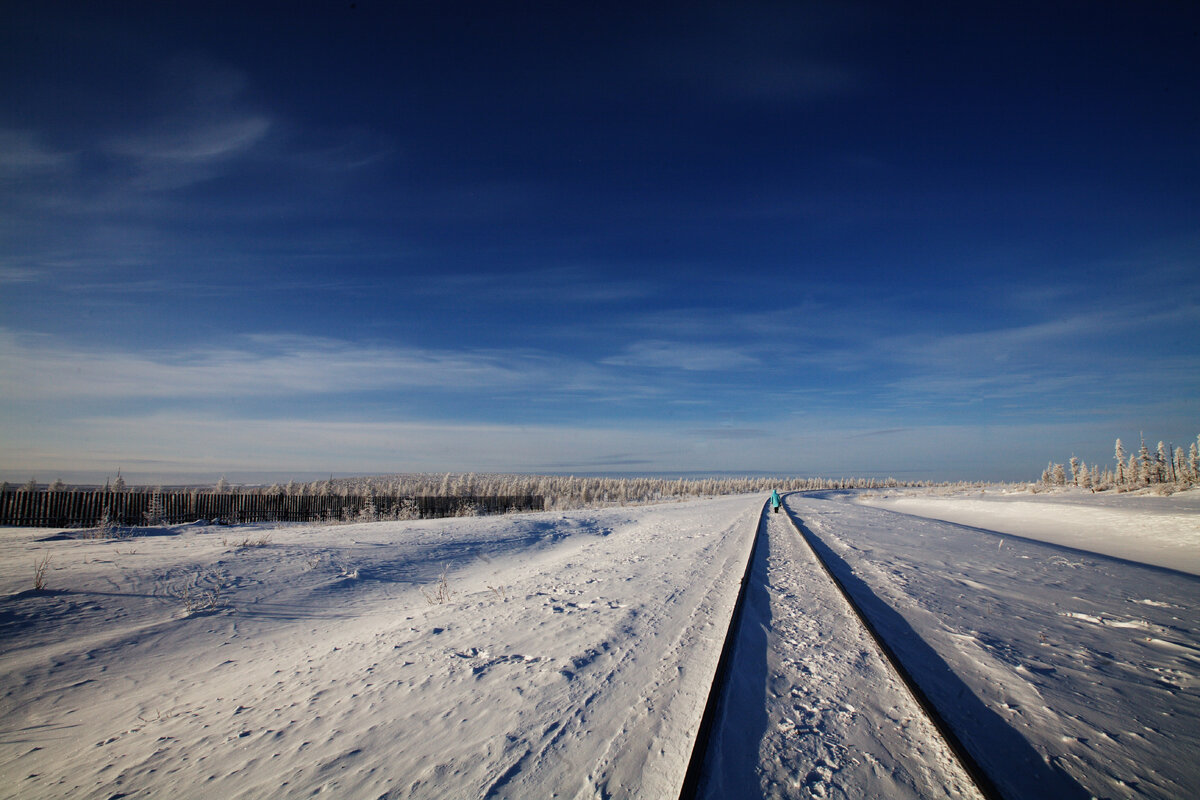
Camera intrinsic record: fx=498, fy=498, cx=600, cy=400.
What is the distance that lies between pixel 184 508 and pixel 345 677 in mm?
26556

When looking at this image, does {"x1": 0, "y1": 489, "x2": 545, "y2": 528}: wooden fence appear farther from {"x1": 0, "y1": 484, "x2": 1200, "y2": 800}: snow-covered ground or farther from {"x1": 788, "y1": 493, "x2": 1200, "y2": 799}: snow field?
{"x1": 788, "y1": 493, "x2": 1200, "y2": 799}: snow field

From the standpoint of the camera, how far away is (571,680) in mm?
5324

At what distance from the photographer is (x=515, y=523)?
20.2 meters

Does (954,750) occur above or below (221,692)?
above

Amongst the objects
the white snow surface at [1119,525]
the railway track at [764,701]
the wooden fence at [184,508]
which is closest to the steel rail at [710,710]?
the railway track at [764,701]

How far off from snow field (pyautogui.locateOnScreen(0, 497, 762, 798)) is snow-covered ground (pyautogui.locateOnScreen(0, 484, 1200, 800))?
0.03 meters

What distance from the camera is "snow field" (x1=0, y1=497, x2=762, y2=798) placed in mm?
3898

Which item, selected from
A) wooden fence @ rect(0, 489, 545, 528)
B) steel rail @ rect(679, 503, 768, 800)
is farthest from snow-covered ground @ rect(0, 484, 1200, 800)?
wooden fence @ rect(0, 489, 545, 528)

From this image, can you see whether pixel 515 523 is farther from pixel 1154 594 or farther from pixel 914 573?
pixel 1154 594

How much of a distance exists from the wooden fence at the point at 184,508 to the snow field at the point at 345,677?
537 inches

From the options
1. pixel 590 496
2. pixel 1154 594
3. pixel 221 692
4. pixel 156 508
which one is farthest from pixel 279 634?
pixel 590 496

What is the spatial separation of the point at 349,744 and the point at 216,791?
35.6 inches

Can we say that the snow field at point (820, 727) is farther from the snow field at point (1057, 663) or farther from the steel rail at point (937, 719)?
the snow field at point (1057, 663)

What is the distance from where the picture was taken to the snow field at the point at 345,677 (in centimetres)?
390
